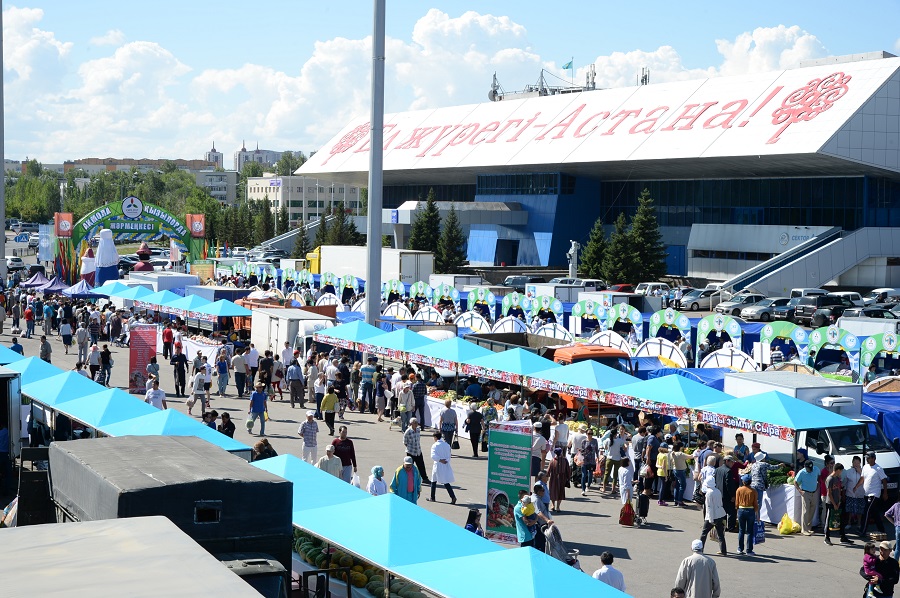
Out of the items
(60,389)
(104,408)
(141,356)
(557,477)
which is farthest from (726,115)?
(104,408)

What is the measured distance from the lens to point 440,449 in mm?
16750

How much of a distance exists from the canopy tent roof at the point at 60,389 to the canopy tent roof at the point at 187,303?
1629 centimetres

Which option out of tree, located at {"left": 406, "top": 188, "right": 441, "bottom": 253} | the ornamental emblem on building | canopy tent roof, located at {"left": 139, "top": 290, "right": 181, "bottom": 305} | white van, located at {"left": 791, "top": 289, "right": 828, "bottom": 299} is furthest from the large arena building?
canopy tent roof, located at {"left": 139, "top": 290, "right": 181, "bottom": 305}

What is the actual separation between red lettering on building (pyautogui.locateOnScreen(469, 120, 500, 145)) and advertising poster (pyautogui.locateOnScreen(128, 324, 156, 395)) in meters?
50.7

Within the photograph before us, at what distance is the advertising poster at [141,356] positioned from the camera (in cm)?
2539

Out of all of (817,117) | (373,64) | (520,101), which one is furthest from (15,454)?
(520,101)

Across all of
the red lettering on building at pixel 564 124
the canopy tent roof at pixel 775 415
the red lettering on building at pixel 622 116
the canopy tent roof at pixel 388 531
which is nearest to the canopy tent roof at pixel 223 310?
the canopy tent roof at pixel 775 415

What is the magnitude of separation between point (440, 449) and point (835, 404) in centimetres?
680

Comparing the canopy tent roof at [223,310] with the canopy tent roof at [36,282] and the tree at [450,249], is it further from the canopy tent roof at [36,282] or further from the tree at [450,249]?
the tree at [450,249]

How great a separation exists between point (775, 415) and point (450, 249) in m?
52.1

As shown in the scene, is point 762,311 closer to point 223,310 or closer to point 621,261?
point 621,261

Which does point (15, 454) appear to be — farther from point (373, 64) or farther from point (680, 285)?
point (680, 285)

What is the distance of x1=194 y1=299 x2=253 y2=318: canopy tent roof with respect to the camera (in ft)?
106

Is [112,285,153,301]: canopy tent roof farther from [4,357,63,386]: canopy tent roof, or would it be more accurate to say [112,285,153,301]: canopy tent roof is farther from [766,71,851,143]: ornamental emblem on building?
[766,71,851,143]: ornamental emblem on building
